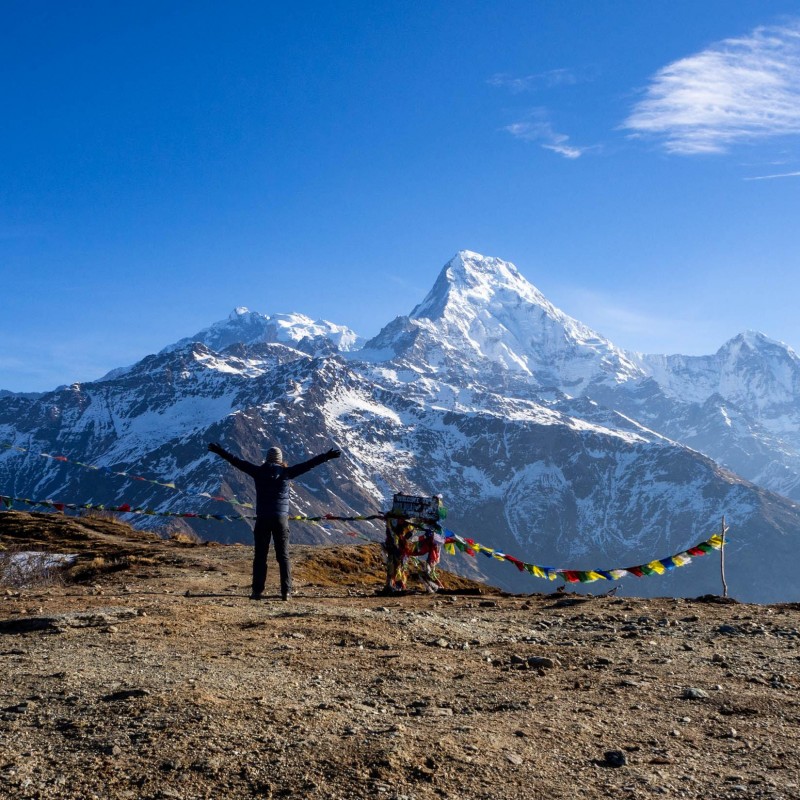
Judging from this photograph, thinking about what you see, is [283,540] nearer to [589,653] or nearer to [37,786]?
[589,653]

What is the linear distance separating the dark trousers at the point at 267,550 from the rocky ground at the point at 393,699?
53 cm

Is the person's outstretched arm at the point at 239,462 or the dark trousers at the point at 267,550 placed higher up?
the person's outstretched arm at the point at 239,462

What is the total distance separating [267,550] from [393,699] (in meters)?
6.77

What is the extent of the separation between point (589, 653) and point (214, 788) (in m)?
5.28

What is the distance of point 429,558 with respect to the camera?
15.5 m

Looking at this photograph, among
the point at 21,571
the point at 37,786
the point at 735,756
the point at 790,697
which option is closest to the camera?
the point at 37,786

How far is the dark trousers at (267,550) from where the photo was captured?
13.8 meters

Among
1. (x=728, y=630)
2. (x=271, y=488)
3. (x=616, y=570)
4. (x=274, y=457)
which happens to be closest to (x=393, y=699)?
(x=728, y=630)

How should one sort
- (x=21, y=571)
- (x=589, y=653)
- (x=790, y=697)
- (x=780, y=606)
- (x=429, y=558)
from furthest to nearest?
(x=21, y=571), (x=429, y=558), (x=780, y=606), (x=589, y=653), (x=790, y=697)

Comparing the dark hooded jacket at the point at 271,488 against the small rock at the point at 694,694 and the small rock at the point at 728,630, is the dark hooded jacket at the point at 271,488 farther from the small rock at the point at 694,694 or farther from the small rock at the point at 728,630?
the small rock at the point at 694,694

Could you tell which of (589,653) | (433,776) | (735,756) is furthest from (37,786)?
(589,653)

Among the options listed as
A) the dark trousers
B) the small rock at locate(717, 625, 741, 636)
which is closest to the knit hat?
the dark trousers

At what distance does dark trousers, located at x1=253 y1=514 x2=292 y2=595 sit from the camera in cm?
1378

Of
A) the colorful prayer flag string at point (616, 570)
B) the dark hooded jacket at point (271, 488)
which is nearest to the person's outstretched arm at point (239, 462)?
the dark hooded jacket at point (271, 488)
